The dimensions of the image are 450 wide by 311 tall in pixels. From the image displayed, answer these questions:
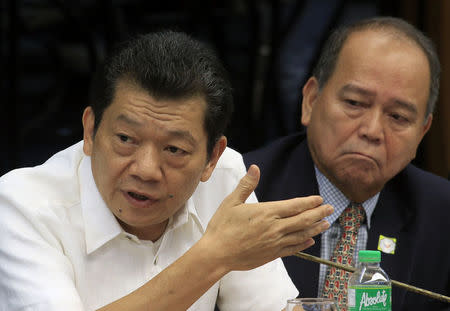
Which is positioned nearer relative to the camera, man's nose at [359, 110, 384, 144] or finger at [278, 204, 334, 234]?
finger at [278, 204, 334, 234]

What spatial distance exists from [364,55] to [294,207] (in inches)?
42.7

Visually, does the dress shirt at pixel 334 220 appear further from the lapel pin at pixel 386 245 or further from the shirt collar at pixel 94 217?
the shirt collar at pixel 94 217

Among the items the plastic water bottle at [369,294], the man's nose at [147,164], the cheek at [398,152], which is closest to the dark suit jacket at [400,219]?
the cheek at [398,152]

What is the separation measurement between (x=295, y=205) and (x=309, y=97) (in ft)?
3.78

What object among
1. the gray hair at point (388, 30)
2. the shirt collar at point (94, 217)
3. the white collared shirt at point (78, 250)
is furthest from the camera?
the gray hair at point (388, 30)

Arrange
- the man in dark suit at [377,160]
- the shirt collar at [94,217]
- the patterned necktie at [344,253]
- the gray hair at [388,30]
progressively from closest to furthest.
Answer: the shirt collar at [94,217]
the patterned necktie at [344,253]
the man in dark suit at [377,160]
the gray hair at [388,30]

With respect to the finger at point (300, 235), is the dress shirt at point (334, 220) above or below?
below

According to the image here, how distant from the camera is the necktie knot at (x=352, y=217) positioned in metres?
2.47

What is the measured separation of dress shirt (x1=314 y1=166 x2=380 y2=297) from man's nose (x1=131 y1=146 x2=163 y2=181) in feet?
2.94

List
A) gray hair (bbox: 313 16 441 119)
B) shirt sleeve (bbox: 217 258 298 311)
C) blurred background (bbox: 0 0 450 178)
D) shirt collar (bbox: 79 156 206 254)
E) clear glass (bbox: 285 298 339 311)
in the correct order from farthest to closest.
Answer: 1. blurred background (bbox: 0 0 450 178)
2. gray hair (bbox: 313 16 441 119)
3. shirt sleeve (bbox: 217 258 298 311)
4. shirt collar (bbox: 79 156 206 254)
5. clear glass (bbox: 285 298 339 311)

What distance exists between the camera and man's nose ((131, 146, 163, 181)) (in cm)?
167

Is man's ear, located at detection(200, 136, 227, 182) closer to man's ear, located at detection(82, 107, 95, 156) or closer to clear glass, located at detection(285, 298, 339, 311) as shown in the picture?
man's ear, located at detection(82, 107, 95, 156)

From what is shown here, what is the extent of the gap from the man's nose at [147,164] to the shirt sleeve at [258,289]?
462mm

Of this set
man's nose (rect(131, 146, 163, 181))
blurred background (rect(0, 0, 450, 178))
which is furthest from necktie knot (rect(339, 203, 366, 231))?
blurred background (rect(0, 0, 450, 178))
